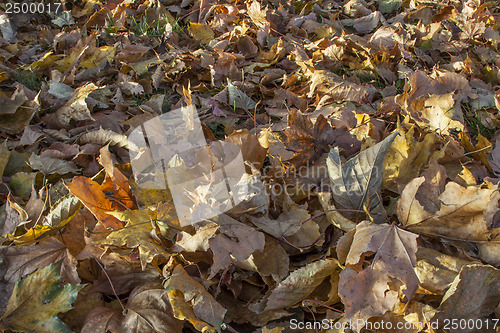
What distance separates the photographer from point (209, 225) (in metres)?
1.08

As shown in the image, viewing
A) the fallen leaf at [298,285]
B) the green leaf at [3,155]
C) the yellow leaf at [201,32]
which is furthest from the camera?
the yellow leaf at [201,32]

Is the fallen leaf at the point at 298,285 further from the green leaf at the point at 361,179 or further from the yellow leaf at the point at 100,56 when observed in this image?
the yellow leaf at the point at 100,56

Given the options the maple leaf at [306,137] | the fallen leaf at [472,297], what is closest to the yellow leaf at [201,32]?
the maple leaf at [306,137]

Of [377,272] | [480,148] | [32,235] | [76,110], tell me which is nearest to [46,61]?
[76,110]

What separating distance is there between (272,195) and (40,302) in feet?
2.41

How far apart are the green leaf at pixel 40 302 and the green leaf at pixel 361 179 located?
Result: 2.63 feet

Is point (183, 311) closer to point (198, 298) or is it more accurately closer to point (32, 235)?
point (198, 298)

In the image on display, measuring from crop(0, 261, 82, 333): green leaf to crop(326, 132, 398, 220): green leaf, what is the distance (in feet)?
2.63

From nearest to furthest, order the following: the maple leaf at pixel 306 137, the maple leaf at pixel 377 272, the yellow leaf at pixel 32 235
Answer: the maple leaf at pixel 377 272
the yellow leaf at pixel 32 235
the maple leaf at pixel 306 137

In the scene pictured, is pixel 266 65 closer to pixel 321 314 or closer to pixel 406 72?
pixel 406 72

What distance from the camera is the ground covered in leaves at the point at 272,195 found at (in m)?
1.01

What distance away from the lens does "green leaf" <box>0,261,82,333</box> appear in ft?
3.31

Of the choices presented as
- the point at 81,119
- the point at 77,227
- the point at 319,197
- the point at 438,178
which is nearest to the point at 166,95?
the point at 81,119

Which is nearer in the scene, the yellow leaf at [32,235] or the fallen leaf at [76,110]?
the yellow leaf at [32,235]
